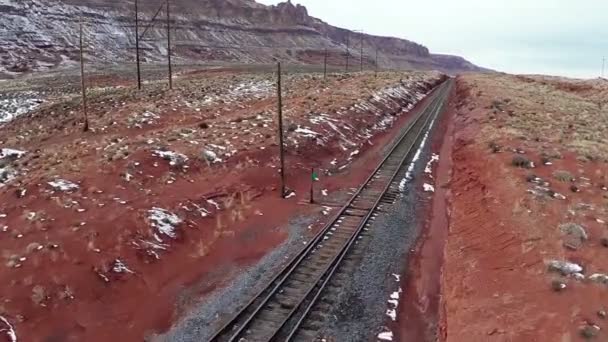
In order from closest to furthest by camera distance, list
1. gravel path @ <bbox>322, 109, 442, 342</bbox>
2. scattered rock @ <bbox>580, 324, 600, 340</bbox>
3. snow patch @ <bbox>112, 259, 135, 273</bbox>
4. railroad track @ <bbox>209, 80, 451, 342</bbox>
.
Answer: scattered rock @ <bbox>580, 324, 600, 340</bbox>, railroad track @ <bbox>209, 80, 451, 342</bbox>, gravel path @ <bbox>322, 109, 442, 342</bbox>, snow patch @ <bbox>112, 259, 135, 273</bbox>

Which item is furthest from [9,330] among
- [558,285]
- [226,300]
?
[558,285]

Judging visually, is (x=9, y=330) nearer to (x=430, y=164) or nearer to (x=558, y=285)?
(x=558, y=285)

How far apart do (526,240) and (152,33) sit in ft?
432

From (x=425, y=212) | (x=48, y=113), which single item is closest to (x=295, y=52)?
(x=48, y=113)

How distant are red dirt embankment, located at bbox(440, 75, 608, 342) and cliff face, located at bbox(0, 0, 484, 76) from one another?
85987mm

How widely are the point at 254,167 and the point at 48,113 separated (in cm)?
2622

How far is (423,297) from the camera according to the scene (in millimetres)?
14602

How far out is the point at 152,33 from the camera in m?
133

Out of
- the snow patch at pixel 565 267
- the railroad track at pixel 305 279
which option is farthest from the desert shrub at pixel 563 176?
the snow patch at pixel 565 267

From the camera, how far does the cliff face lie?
364 feet

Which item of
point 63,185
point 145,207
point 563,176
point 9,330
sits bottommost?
point 9,330

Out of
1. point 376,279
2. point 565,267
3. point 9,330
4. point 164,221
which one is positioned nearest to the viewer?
point 9,330

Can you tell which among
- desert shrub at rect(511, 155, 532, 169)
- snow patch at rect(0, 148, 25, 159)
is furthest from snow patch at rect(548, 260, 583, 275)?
snow patch at rect(0, 148, 25, 159)

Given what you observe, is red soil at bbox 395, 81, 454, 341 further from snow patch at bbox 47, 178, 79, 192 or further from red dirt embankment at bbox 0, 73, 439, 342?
snow patch at bbox 47, 178, 79, 192
